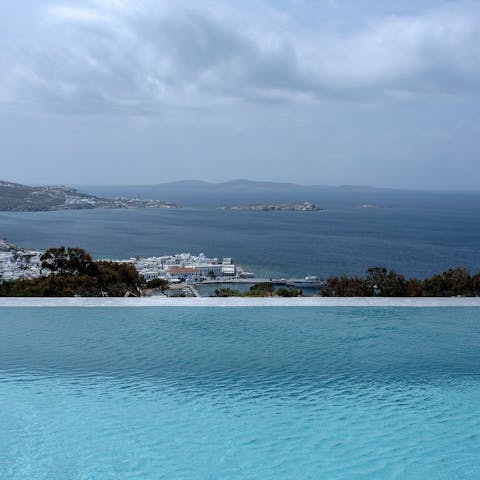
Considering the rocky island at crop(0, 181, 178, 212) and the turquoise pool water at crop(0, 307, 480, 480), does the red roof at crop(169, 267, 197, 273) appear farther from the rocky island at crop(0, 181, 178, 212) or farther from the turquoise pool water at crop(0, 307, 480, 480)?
the rocky island at crop(0, 181, 178, 212)

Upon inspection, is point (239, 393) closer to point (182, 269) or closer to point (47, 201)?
point (182, 269)

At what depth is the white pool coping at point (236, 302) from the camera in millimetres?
8148

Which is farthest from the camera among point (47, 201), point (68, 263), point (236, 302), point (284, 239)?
point (47, 201)

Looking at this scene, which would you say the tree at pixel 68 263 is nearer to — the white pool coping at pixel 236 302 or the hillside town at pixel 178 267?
the white pool coping at pixel 236 302

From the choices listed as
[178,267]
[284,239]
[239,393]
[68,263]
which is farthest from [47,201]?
[239,393]

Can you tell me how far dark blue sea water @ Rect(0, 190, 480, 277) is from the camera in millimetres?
42856

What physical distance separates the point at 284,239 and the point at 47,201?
60721mm

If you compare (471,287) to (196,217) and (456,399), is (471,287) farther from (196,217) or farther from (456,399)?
(196,217)

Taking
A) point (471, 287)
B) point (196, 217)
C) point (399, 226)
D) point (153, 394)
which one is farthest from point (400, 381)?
point (196, 217)

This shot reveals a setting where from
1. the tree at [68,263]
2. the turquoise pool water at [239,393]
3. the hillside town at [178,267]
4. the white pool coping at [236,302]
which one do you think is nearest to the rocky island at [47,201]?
the hillside town at [178,267]

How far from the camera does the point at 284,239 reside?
57.9m

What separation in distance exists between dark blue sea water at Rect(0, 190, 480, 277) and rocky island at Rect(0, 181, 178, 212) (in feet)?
36.9

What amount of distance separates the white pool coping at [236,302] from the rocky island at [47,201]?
309ft

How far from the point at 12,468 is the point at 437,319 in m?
5.85
